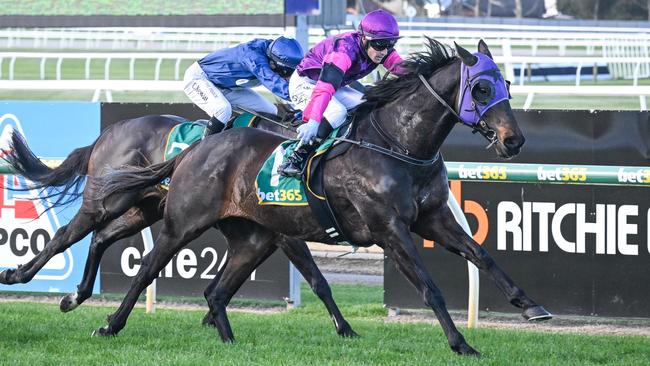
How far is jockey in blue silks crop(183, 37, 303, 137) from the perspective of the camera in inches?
283

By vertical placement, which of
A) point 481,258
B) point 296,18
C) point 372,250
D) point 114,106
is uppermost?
point 296,18

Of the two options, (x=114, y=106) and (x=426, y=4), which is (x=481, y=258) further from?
(x=426, y=4)

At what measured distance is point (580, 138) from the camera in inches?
299

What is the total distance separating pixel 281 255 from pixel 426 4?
11.2 metres

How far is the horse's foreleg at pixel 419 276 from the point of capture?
18.8ft

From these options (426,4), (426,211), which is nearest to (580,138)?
(426,211)

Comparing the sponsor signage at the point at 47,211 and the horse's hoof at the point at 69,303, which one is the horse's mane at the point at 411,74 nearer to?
the horse's hoof at the point at 69,303

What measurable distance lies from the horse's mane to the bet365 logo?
11.2ft

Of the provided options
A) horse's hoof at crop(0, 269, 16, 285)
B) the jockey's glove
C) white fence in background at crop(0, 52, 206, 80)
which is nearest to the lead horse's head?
the jockey's glove

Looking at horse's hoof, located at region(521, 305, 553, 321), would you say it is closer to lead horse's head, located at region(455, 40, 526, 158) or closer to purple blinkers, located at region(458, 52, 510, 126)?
lead horse's head, located at region(455, 40, 526, 158)

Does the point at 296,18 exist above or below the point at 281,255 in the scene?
above

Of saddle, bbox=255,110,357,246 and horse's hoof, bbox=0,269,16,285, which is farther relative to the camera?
horse's hoof, bbox=0,269,16,285

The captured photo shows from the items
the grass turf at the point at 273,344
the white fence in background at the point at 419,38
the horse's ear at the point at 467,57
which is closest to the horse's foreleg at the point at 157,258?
the grass turf at the point at 273,344

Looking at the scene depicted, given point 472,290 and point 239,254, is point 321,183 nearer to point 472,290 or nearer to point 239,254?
point 239,254
